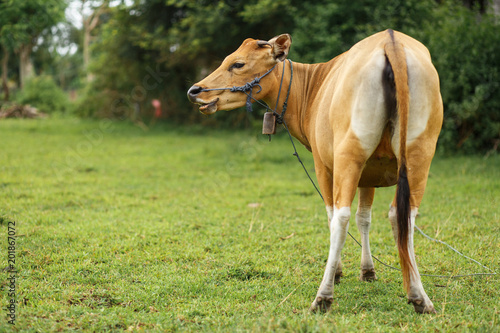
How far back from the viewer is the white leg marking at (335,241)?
350 cm

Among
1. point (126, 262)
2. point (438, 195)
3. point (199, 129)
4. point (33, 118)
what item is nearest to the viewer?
point (126, 262)

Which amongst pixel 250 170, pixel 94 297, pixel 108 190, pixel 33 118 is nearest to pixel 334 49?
pixel 250 170

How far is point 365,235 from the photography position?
457cm

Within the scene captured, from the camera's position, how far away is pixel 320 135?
3.91m

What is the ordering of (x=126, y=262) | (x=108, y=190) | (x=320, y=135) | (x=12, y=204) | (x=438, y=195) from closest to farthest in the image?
(x=320, y=135)
(x=126, y=262)
(x=12, y=204)
(x=438, y=195)
(x=108, y=190)

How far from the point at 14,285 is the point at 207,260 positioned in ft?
5.87

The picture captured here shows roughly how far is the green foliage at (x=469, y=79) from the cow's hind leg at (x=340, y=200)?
756cm

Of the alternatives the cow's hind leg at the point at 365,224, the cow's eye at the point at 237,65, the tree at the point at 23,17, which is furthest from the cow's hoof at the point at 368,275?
the tree at the point at 23,17

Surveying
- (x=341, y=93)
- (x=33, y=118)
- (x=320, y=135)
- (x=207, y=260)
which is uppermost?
(x=341, y=93)

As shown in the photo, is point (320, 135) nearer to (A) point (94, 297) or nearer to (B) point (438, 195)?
(A) point (94, 297)

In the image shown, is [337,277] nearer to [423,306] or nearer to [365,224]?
[365,224]

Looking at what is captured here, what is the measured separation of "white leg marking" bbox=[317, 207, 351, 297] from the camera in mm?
3498

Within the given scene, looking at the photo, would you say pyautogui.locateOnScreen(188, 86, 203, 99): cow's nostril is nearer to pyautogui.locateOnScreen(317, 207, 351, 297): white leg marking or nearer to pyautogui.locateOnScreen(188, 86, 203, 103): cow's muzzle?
pyautogui.locateOnScreen(188, 86, 203, 103): cow's muzzle

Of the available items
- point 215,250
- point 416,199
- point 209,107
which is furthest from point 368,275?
point 209,107
